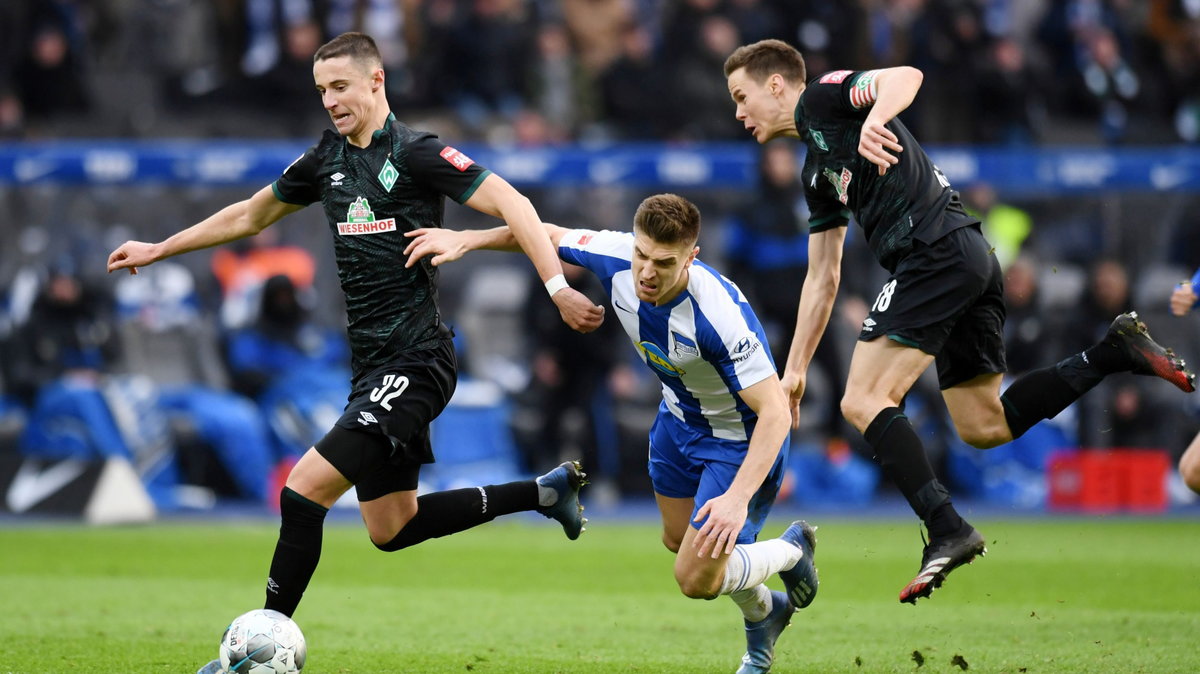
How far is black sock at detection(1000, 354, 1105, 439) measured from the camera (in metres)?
7.43

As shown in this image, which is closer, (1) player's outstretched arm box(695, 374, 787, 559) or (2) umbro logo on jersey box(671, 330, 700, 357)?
(1) player's outstretched arm box(695, 374, 787, 559)

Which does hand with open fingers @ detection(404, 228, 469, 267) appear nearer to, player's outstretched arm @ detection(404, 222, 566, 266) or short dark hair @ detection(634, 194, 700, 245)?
player's outstretched arm @ detection(404, 222, 566, 266)

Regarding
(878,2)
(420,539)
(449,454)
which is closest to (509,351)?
(449,454)

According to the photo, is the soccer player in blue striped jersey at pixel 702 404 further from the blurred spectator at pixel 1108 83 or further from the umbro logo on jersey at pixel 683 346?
the blurred spectator at pixel 1108 83

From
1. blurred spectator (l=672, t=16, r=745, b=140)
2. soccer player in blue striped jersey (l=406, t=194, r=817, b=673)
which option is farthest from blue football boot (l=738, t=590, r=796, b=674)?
blurred spectator (l=672, t=16, r=745, b=140)

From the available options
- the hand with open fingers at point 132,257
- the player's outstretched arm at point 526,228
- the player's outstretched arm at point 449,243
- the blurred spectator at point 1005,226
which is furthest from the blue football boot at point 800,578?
the blurred spectator at point 1005,226

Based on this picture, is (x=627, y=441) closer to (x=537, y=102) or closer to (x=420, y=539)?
(x=537, y=102)

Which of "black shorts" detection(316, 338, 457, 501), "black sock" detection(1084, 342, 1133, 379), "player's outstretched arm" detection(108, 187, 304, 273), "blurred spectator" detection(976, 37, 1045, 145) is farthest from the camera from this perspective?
"blurred spectator" detection(976, 37, 1045, 145)

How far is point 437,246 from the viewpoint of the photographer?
6324mm

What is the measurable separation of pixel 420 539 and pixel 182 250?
1743mm

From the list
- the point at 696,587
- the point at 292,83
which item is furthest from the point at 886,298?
the point at 292,83

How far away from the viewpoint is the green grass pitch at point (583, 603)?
716cm

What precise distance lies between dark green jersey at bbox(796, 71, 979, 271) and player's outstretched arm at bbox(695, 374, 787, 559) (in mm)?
1068

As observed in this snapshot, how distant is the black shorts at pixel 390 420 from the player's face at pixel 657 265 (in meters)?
1.06
